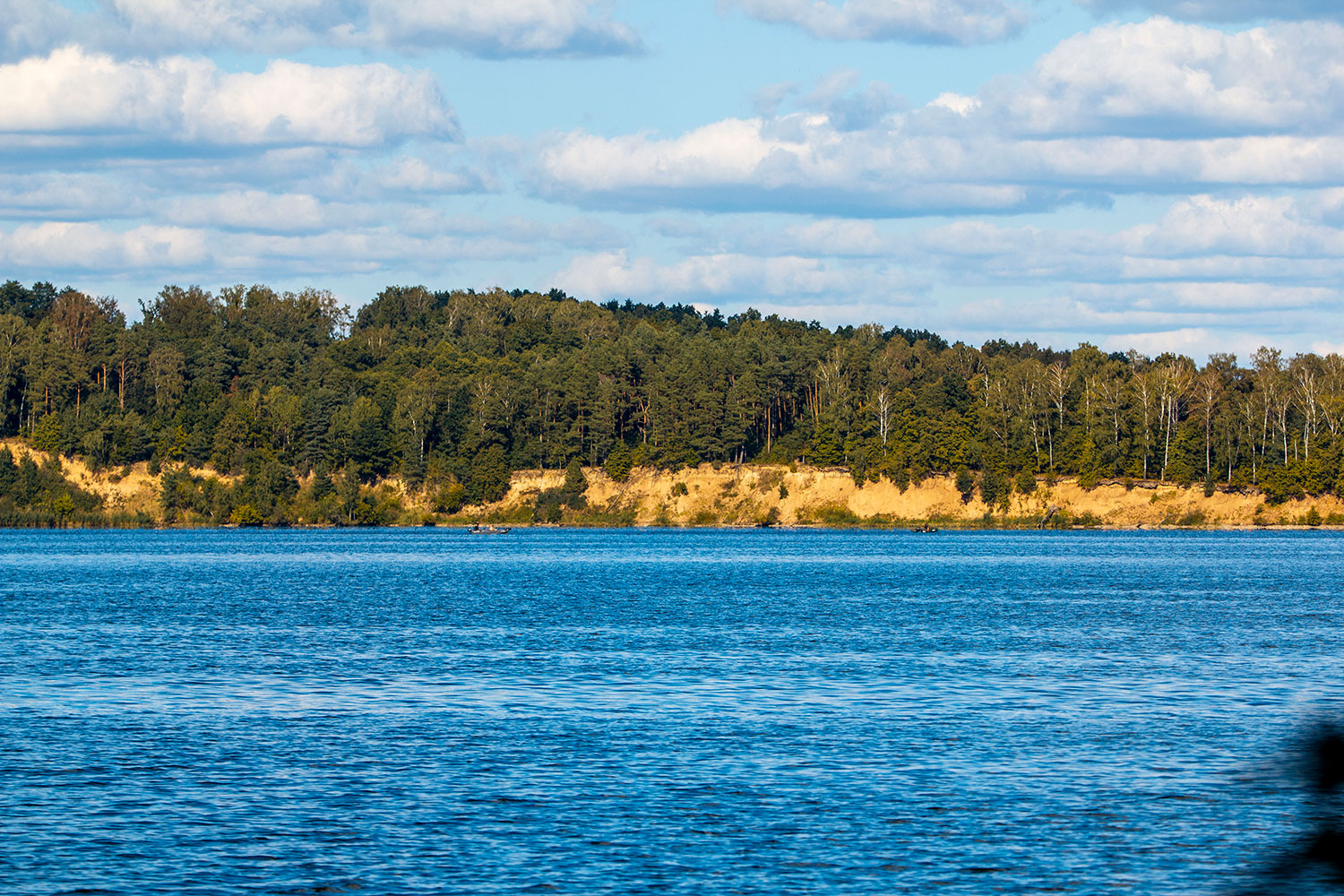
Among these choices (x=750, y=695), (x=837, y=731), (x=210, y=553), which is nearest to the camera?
(x=837, y=731)

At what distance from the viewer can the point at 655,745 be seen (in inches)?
1385

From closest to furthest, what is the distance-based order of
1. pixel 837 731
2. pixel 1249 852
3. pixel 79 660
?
pixel 1249 852, pixel 837 731, pixel 79 660

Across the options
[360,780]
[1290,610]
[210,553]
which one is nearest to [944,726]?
[360,780]

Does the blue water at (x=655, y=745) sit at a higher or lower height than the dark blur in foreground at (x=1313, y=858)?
higher

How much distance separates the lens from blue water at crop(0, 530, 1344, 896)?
81.2 ft

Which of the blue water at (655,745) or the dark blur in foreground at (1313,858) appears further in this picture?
the blue water at (655,745)

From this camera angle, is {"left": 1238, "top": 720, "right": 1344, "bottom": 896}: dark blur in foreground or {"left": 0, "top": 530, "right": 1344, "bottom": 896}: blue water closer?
{"left": 1238, "top": 720, "right": 1344, "bottom": 896}: dark blur in foreground

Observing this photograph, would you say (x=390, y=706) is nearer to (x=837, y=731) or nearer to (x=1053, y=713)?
(x=837, y=731)

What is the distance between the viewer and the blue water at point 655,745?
24.8 m

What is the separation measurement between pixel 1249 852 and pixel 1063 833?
3.20m

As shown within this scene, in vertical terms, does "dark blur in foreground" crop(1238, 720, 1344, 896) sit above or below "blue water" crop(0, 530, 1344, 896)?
below

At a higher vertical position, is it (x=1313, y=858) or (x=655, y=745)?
(x=655, y=745)

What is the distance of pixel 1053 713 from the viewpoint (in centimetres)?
4012

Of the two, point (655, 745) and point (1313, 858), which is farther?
point (655, 745)
